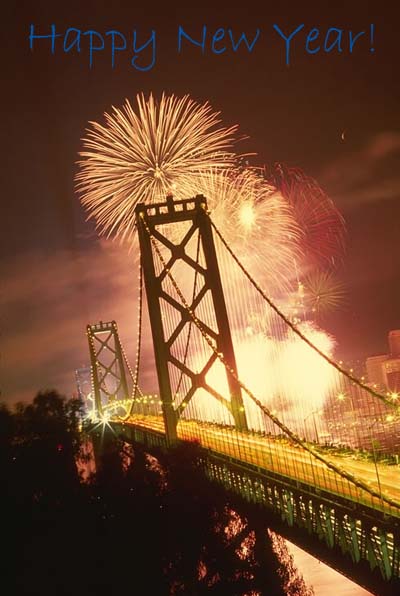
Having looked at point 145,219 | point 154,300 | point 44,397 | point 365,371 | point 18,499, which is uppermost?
point 145,219

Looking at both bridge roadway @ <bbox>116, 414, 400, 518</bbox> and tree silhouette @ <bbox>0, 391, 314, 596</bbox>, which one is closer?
bridge roadway @ <bbox>116, 414, 400, 518</bbox>

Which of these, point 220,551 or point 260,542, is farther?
point 260,542

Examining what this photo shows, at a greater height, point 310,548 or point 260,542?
point 310,548

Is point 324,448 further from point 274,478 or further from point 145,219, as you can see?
point 145,219

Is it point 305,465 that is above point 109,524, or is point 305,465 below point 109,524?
above

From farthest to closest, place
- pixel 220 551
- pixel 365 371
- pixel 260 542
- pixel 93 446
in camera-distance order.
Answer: pixel 365 371 < pixel 93 446 < pixel 260 542 < pixel 220 551

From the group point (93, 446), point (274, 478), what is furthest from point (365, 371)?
point (274, 478)

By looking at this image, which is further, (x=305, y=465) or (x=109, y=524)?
(x=109, y=524)

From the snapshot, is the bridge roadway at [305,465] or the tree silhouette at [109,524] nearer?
the bridge roadway at [305,465]
